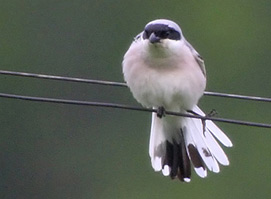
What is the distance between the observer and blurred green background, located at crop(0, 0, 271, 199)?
20375 millimetres

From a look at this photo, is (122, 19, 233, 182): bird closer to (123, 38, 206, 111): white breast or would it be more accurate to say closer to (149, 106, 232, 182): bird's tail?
(123, 38, 206, 111): white breast

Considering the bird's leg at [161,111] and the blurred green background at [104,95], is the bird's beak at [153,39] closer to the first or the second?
the bird's leg at [161,111]

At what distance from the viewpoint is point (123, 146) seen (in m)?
21.3

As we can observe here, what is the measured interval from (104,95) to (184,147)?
10.3 m

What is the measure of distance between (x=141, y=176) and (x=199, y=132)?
11.5 meters

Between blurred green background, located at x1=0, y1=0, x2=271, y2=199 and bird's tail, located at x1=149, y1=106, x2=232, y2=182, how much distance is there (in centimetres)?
1007

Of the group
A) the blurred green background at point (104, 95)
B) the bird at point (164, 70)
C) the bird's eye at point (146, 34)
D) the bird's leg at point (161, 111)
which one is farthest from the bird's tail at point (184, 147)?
the blurred green background at point (104, 95)

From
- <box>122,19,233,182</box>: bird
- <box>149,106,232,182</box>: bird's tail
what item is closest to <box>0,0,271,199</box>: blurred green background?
<box>149,106,232,182</box>: bird's tail

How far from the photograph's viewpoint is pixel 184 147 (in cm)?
963

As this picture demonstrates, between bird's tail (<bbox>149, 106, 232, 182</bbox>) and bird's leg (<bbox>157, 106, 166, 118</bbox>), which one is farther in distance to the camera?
bird's tail (<bbox>149, 106, 232, 182</bbox>)

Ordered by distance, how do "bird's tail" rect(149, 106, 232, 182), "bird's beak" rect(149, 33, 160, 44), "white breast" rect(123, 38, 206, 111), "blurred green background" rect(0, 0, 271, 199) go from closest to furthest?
"bird's beak" rect(149, 33, 160, 44) → "white breast" rect(123, 38, 206, 111) → "bird's tail" rect(149, 106, 232, 182) → "blurred green background" rect(0, 0, 271, 199)

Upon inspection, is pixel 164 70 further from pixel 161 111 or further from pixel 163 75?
pixel 161 111

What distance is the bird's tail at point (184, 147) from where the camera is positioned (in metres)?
9.46

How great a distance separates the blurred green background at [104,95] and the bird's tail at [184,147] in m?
10.1
